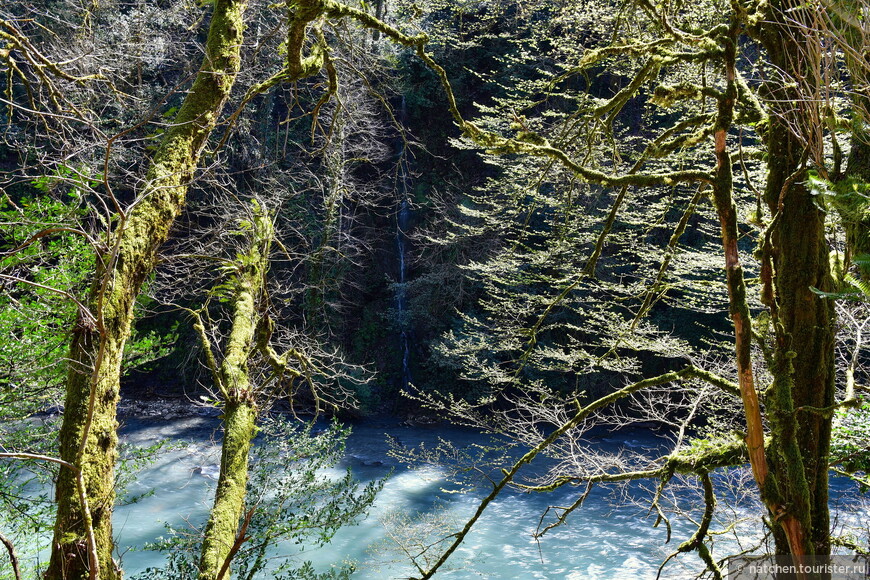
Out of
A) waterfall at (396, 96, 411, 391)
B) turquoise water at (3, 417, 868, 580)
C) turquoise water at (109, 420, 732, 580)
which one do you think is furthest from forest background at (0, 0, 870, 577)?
waterfall at (396, 96, 411, 391)

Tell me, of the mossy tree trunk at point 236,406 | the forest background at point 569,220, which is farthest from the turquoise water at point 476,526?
the mossy tree trunk at point 236,406

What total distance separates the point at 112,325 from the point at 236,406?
1411 mm

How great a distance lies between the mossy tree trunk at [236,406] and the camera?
318 centimetres

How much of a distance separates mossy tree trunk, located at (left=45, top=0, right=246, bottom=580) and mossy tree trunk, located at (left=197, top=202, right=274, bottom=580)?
3.15 ft

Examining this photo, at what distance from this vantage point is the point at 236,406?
143 inches

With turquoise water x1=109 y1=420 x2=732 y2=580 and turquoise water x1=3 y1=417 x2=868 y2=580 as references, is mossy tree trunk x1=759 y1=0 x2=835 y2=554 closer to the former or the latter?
turquoise water x1=3 y1=417 x2=868 y2=580

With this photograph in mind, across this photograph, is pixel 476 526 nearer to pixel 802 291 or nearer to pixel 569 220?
pixel 569 220

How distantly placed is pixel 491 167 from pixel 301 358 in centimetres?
1181

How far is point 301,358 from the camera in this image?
13.3 feet

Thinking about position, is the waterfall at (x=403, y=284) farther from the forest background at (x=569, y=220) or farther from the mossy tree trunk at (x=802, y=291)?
the mossy tree trunk at (x=802, y=291)

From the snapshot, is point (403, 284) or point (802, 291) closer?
point (802, 291)

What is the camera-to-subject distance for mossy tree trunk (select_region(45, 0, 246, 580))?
2.13 metres

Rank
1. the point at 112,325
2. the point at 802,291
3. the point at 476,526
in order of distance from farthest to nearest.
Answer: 1. the point at 476,526
2. the point at 802,291
3. the point at 112,325

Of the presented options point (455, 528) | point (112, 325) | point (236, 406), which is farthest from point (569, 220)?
point (455, 528)
